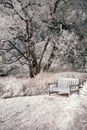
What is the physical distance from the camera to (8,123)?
9.07 metres

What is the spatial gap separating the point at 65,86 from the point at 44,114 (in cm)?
297

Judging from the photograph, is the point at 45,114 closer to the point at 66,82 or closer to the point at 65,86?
the point at 65,86

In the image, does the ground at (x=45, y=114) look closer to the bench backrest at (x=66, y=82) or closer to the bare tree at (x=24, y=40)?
the bench backrest at (x=66, y=82)

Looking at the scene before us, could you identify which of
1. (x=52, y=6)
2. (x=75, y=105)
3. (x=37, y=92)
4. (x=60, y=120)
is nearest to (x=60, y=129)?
(x=60, y=120)

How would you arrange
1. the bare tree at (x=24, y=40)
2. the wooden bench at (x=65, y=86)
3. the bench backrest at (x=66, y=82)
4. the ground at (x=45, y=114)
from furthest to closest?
the bare tree at (x=24, y=40)
the bench backrest at (x=66, y=82)
the wooden bench at (x=65, y=86)
the ground at (x=45, y=114)

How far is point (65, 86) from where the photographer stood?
479 inches

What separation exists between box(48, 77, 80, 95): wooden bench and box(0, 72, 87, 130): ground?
760mm

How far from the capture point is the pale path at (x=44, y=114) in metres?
8.79

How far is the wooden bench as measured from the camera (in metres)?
11.6

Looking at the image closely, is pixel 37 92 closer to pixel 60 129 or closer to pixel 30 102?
pixel 30 102

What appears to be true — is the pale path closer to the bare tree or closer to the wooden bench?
the wooden bench

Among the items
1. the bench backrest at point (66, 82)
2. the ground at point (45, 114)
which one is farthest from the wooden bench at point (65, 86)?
the ground at point (45, 114)

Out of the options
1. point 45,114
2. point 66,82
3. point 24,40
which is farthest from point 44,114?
point 24,40

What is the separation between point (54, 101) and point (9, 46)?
7063 millimetres
